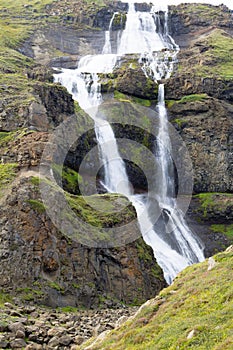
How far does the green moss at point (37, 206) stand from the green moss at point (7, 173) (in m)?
3.46

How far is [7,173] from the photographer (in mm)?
39344

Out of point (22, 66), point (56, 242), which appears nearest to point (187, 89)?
point (22, 66)

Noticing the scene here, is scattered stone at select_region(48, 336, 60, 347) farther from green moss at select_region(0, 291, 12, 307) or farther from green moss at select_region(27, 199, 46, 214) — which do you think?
green moss at select_region(27, 199, 46, 214)

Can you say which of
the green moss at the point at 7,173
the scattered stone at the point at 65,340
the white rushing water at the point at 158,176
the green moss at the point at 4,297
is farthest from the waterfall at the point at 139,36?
the scattered stone at the point at 65,340

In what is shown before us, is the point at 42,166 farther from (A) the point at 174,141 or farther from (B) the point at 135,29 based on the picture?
(B) the point at 135,29

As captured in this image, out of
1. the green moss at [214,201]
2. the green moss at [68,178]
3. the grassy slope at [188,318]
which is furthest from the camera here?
the green moss at [214,201]

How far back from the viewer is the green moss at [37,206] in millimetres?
35594

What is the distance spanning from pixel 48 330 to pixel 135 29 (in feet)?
386

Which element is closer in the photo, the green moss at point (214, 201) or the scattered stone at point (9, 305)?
the scattered stone at point (9, 305)

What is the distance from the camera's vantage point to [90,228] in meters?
38.1

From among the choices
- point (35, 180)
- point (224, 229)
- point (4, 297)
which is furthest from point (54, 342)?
point (224, 229)

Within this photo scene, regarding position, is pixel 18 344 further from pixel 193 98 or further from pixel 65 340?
pixel 193 98

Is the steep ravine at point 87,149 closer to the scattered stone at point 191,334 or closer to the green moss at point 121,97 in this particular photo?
the green moss at point 121,97

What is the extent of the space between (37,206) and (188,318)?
65.8 ft
